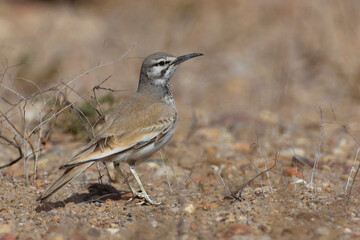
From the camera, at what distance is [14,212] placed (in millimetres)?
4961

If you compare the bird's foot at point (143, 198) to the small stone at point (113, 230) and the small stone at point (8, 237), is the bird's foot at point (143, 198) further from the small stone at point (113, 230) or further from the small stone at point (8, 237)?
the small stone at point (8, 237)

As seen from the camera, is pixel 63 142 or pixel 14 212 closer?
pixel 14 212

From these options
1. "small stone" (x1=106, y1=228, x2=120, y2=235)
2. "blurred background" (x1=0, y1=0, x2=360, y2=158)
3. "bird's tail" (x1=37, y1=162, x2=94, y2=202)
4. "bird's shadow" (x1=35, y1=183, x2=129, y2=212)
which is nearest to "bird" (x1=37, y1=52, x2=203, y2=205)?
"bird's tail" (x1=37, y1=162, x2=94, y2=202)

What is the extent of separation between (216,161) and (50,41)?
811 cm

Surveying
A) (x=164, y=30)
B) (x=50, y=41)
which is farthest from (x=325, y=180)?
(x=50, y=41)

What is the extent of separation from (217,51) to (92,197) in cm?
765

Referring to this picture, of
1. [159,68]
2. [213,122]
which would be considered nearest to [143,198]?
[159,68]

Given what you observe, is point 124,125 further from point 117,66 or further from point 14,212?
point 117,66

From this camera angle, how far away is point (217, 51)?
1251 cm

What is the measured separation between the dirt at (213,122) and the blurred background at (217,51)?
1.7 inches

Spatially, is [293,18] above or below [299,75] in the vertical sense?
above

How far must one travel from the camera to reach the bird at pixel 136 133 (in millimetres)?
4824

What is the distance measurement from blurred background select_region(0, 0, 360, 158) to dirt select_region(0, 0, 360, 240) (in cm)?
4

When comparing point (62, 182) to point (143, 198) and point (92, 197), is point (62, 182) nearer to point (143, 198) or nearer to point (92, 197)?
point (92, 197)
